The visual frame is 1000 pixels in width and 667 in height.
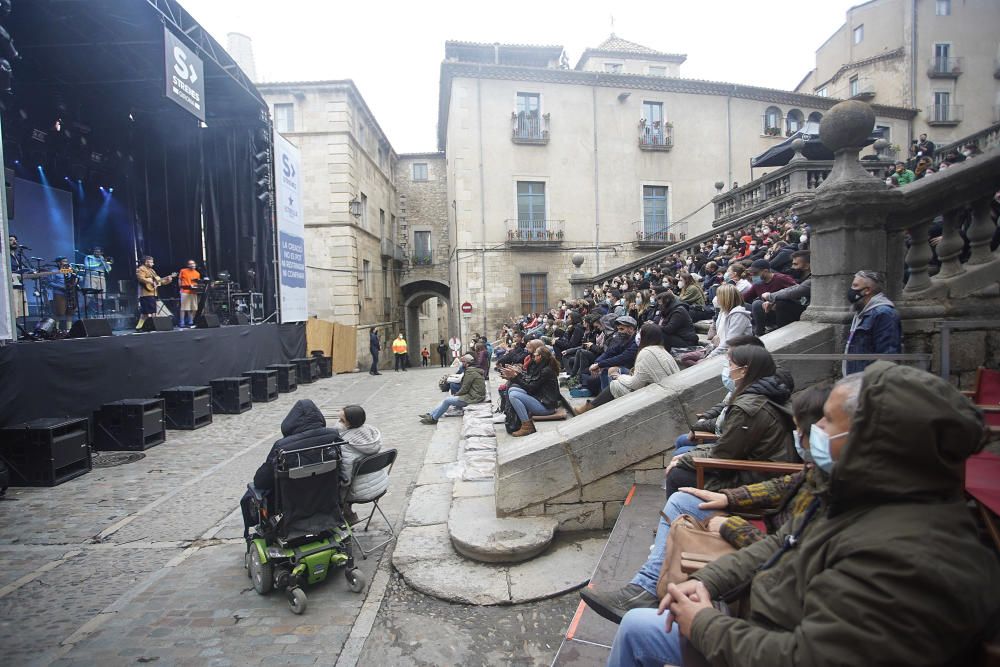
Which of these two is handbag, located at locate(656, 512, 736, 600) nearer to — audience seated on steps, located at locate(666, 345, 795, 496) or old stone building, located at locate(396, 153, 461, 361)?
audience seated on steps, located at locate(666, 345, 795, 496)

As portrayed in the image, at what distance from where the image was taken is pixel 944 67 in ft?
Answer: 88.4

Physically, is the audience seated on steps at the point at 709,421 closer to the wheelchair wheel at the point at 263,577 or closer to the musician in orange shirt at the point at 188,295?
the wheelchair wheel at the point at 263,577

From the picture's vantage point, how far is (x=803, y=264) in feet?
17.8

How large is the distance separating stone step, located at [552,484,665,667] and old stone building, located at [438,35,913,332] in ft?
60.7

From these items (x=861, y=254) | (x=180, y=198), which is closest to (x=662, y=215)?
(x=180, y=198)

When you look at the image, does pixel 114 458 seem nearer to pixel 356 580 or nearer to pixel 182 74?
pixel 356 580

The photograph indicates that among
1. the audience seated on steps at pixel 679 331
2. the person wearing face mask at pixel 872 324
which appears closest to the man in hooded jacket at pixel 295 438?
the person wearing face mask at pixel 872 324

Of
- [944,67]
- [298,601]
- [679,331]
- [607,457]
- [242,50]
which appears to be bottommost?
[298,601]

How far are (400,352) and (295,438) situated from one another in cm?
1698

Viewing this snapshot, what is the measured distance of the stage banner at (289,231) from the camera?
14414 millimetres

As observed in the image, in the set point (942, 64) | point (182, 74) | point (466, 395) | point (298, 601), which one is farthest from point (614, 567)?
point (942, 64)

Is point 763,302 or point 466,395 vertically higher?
point 763,302

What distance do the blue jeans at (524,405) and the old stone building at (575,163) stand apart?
15.8 meters

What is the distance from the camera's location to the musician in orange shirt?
→ 520 inches
